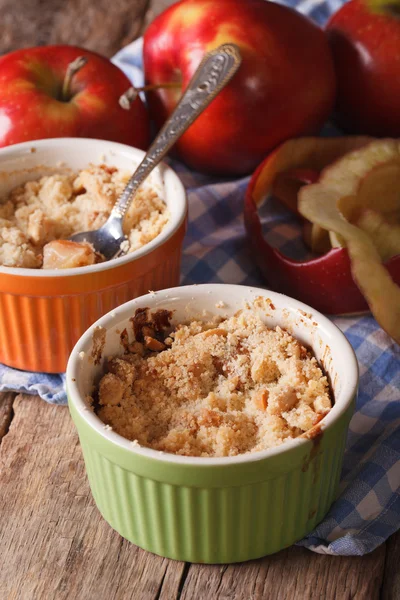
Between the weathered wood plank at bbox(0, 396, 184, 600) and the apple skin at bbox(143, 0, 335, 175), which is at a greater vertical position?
the apple skin at bbox(143, 0, 335, 175)

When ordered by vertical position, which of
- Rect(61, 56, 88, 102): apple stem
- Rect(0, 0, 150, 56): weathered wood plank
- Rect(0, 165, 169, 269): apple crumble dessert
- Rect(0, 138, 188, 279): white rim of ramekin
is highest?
Rect(61, 56, 88, 102): apple stem

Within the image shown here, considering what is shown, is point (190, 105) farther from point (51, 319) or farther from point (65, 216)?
point (51, 319)

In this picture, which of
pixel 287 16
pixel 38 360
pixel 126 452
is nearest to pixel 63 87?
pixel 287 16

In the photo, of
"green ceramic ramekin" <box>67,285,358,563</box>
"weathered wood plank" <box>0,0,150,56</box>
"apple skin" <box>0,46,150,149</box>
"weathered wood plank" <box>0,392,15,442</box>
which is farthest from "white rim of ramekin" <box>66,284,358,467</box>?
"weathered wood plank" <box>0,0,150,56</box>

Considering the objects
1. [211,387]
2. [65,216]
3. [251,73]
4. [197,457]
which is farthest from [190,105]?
[197,457]

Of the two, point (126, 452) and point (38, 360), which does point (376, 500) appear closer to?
point (126, 452)

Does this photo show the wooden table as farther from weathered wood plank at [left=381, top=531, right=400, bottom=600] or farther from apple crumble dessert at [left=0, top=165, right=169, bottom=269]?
apple crumble dessert at [left=0, top=165, right=169, bottom=269]

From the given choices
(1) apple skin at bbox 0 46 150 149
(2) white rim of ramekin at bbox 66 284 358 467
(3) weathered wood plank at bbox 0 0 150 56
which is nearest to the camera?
(2) white rim of ramekin at bbox 66 284 358 467
